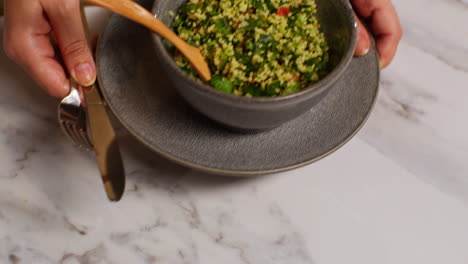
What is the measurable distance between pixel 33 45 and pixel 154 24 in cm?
33

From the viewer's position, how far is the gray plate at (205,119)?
832mm

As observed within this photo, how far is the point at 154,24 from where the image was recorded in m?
0.80

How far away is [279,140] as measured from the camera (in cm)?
87

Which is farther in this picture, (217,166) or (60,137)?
(60,137)

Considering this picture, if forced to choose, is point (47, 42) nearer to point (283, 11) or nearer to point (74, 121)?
point (74, 121)

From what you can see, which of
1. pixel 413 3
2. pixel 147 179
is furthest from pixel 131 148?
pixel 413 3

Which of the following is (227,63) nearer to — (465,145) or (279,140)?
(279,140)

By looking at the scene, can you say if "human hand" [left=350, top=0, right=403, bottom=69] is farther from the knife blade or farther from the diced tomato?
the knife blade

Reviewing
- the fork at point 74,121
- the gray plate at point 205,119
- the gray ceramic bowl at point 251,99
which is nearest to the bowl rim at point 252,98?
the gray ceramic bowl at point 251,99

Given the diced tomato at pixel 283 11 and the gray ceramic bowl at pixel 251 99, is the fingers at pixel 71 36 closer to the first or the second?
the gray ceramic bowl at pixel 251 99

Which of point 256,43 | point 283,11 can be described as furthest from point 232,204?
point 283,11

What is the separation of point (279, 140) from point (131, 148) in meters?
0.32

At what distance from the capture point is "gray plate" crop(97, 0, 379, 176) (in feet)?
2.73

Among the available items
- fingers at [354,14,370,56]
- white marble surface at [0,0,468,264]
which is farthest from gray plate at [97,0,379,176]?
white marble surface at [0,0,468,264]
